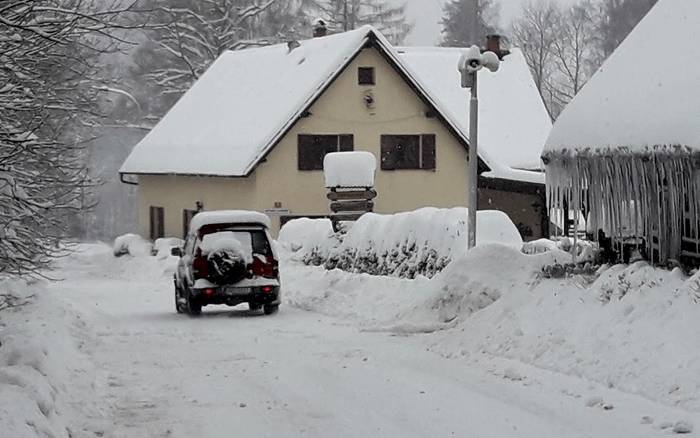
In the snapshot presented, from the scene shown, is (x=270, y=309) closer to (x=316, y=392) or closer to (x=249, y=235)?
(x=249, y=235)

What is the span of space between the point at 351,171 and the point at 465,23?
6487 cm

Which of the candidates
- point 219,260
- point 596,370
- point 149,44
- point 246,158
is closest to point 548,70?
point 149,44

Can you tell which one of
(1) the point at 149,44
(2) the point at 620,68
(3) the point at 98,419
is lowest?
(3) the point at 98,419

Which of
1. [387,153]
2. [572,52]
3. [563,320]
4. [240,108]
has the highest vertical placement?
[572,52]

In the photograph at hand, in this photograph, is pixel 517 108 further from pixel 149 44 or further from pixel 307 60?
pixel 149 44

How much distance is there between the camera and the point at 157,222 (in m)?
50.5

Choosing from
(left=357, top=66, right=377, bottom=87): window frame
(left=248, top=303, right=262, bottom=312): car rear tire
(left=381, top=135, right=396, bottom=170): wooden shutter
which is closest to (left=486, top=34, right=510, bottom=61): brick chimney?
(left=381, top=135, right=396, bottom=170): wooden shutter

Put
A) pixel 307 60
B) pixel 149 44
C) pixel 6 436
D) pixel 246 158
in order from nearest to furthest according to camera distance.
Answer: pixel 6 436 → pixel 246 158 → pixel 307 60 → pixel 149 44

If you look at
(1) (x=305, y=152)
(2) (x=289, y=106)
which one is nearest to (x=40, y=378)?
(2) (x=289, y=106)

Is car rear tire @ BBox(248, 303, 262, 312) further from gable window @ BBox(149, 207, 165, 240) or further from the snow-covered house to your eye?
gable window @ BBox(149, 207, 165, 240)

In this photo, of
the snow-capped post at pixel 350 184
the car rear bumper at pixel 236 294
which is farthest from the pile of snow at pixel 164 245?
the car rear bumper at pixel 236 294

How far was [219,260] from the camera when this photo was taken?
2273cm

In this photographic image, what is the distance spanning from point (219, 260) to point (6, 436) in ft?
44.5

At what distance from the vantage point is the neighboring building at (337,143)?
40969 millimetres
